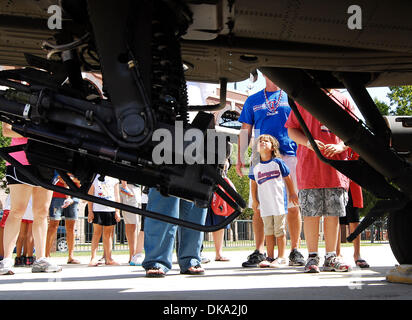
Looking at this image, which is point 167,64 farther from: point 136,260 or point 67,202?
point 67,202

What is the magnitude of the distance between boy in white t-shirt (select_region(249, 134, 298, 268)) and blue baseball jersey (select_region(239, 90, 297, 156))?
20 centimetres

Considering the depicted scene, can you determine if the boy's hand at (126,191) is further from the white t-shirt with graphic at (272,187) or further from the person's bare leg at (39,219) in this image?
the white t-shirt with graphic at (272,187)

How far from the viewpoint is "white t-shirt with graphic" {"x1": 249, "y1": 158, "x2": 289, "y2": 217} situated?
18.1ft

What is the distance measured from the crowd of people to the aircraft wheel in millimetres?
769

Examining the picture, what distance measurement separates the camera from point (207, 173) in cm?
222

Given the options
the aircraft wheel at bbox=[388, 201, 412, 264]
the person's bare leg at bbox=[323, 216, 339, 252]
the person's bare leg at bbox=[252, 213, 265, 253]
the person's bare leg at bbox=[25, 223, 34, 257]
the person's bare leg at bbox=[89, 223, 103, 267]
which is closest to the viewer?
the aircraft wheel at bbox=[388, 201, 412, 264]

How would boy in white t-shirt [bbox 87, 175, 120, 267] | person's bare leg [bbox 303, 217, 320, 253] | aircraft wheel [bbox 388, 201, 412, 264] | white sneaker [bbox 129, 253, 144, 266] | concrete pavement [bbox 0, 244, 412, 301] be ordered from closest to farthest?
1. concrete pavement [bbox 0, 244, 412, 301]
2. aircraft wheel [bbox 388, 201, 412, 264]
3. person's bare leg [bbox 303, 217, 320, 253]
4. white sneaker [bbox 129, 253, 144, 266]
5. boy in white t-shirt [bbox 87, 175, 120, 267]

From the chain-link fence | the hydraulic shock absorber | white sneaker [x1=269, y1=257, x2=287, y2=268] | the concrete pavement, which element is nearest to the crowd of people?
white sneaker [x1=269, y1=257, x2=287, y2=268]

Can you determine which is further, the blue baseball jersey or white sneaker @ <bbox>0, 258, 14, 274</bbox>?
the blue baseball jersey

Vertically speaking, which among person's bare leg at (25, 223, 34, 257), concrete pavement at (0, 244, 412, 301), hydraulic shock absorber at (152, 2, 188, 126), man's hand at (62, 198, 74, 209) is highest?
hydraulic shock absorber at (152, 2, 188, 126)

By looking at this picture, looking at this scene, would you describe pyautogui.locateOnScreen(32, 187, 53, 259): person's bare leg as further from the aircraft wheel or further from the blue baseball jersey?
the aircraft wheel

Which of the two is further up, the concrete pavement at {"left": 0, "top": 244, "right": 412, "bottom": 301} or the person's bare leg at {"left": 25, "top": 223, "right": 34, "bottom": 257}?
the person's bare leg at {"left": 25, "top": 223, "right": 34, "bottom": 257}

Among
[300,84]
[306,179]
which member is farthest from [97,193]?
[300,84]
